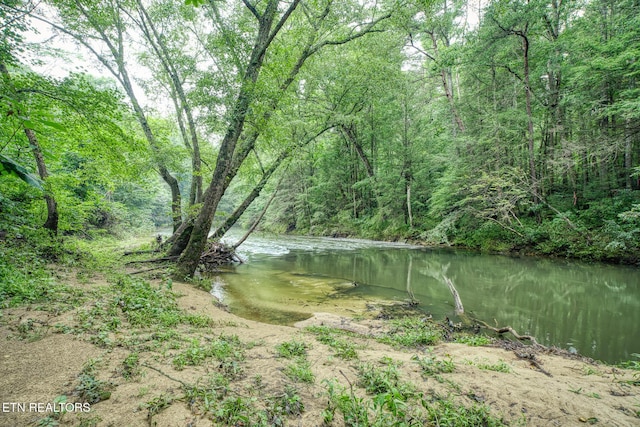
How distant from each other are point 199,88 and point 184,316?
684 centimetres

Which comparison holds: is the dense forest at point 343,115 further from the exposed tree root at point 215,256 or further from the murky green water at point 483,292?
the murky green water at point 483,292

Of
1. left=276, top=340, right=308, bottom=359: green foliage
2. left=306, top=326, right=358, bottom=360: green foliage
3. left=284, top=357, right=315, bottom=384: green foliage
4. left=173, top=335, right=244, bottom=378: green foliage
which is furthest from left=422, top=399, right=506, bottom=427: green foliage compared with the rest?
left=173, top=335, right=244, bottom=378: green foliage

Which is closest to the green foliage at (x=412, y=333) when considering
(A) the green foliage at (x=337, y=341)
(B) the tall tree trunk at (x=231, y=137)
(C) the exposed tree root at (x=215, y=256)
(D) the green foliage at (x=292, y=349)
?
(A) the green foliage at (x=337, y=341)

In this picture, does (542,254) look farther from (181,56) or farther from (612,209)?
(181,56)

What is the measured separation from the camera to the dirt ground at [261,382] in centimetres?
215

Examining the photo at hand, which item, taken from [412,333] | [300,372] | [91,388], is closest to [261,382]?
[300,372]

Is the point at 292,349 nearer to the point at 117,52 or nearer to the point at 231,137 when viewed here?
the point at 231,137

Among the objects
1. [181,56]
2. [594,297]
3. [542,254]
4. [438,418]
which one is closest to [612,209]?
[542,254]

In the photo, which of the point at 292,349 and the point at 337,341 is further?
the point at 337,341

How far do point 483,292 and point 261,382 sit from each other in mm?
7892

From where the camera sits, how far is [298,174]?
3419 cm

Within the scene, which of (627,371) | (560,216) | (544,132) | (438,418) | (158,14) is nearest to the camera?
(438,418)

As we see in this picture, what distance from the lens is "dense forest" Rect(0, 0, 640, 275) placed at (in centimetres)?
745

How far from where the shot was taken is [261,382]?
2.78m
